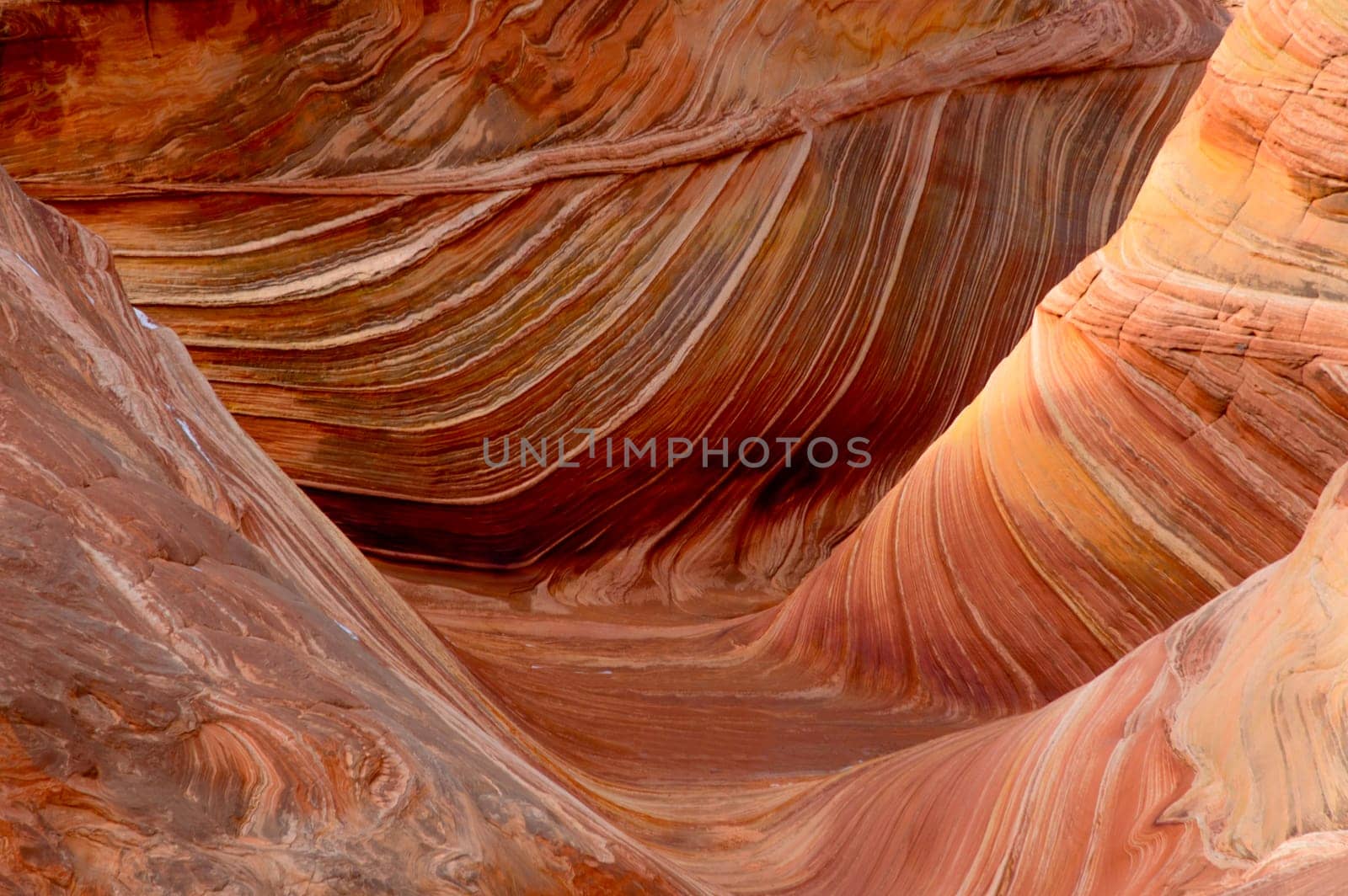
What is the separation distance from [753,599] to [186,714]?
3.94m

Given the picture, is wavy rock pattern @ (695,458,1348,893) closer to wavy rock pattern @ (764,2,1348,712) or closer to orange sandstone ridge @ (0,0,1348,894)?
orange sandstone ridge @ (0,0,1348,894)

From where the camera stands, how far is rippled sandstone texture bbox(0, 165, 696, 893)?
59.5 inches

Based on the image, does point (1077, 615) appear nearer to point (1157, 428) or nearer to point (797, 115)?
point (1157, 428)

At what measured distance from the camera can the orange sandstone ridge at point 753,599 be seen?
1.67 metres

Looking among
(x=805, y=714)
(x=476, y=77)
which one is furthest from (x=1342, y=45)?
(x=476, y=77)

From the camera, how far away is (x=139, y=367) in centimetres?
264

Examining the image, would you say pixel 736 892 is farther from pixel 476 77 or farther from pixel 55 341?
pixel 476 77

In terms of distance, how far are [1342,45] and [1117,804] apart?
205 cm

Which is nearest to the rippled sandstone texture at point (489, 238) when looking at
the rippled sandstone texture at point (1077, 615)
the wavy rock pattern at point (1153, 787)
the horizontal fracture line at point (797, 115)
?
the horizontal fracture line at point (797, 115)

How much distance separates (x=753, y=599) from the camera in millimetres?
5473

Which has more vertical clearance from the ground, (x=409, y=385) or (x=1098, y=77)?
(x=1098, y=77)

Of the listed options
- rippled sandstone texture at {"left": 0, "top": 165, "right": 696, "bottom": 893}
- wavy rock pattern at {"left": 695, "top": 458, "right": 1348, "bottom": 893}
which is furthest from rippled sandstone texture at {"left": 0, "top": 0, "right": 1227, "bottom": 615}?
rippled sandstone texture at {"left": 0, "top": 165, "right": 696, "bottom": 893}

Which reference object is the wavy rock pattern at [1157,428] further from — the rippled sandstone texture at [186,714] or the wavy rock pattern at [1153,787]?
the rippled sandstone texture at [186,714]

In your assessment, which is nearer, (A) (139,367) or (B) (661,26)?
(A) (139,367)
